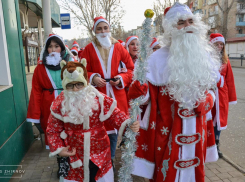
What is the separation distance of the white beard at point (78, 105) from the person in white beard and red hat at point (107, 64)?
3.23 ft

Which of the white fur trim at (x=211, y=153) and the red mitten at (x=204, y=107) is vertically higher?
the red mitten at (x=204, y=107)

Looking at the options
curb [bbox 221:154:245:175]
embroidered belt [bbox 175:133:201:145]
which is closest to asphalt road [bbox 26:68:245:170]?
curb [bbox 221:154:245:175]

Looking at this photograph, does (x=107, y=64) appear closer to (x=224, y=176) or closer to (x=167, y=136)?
(x=167, y=136)

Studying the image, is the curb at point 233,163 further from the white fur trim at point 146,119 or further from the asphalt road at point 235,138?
the white fur trim at point 146,119

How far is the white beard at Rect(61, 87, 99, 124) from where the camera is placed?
1940 millimetres

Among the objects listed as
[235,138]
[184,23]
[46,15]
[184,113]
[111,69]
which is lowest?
[235,138]

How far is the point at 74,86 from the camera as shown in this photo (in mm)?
1925

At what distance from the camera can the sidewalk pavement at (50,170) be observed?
120 inches

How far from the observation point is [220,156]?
3.59 metres

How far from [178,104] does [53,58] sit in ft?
6.18

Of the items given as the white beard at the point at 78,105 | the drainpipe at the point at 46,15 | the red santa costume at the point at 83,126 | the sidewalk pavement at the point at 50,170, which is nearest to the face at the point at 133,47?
the sidewalk pavement at the point at 50,170

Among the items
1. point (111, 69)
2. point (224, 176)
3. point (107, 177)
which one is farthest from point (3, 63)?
point (224, 176)

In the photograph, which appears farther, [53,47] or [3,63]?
[3,63]

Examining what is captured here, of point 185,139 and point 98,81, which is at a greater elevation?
point 98,81
